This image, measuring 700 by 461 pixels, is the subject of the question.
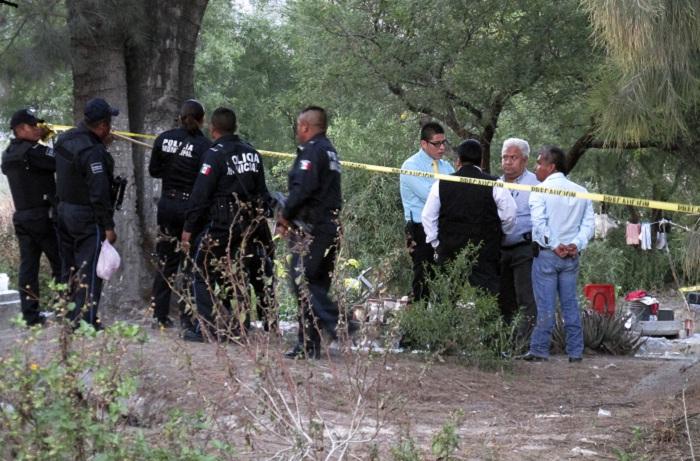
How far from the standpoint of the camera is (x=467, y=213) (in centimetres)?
848

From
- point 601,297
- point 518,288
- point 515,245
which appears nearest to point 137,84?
point 515,245

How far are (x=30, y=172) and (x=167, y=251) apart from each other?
1.17 meters

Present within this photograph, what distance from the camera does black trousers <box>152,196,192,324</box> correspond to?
8.22 metres

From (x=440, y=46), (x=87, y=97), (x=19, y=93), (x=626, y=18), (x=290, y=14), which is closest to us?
(x=626, y=18)

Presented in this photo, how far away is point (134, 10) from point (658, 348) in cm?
613

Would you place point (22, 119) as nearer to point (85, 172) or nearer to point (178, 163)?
point (85, 172)

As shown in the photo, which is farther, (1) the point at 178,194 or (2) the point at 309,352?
(1) the point at 178,194

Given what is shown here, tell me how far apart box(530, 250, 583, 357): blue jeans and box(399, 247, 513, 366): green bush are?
2.29ft

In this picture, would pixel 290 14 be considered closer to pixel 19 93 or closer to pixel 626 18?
pixel 19 93

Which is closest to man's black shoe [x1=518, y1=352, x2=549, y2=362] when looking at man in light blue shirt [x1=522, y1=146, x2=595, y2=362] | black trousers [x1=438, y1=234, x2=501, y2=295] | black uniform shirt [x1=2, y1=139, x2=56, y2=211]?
man in light blue shirt [x1=522, y1=146, x2=595, y2=362]

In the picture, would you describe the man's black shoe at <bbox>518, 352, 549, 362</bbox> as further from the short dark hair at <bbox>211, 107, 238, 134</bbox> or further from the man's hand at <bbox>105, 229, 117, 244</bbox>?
the man's hand at <bbox>105, 229, 117, 244</bbox>

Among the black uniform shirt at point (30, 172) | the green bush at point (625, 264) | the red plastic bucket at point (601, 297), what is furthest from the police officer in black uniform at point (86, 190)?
the green bush at point (625, 264)

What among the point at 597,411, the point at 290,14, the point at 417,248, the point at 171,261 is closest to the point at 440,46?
the point at 290,14

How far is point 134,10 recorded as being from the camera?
8758 millimetres
